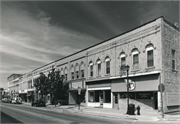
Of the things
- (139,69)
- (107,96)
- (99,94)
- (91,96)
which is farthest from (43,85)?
(139,69)

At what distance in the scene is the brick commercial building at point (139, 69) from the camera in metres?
20.9

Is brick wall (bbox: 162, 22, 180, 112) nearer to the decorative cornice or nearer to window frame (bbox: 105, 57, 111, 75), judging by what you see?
the decorative cornice

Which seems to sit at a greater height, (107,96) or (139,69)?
(139,69)

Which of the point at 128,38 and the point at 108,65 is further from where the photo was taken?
the point at 108,65

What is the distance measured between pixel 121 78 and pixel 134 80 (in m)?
2.34

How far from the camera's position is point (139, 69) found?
75.4 ft

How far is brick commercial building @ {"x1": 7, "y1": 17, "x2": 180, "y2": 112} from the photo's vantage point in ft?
68.4

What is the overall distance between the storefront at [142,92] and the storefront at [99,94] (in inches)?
73.3

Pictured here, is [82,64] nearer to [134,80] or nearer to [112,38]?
[112,38]

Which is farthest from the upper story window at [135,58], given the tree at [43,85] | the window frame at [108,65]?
the tree at [43,85]

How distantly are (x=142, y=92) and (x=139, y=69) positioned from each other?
2.71 m

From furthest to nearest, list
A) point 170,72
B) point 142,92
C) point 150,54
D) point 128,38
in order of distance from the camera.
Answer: point 128,38 < point 142,92 < point 150,54 < point 170,72

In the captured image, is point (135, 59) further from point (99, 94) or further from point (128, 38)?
point (99, 94)

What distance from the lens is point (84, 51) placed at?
34500 millimetres
